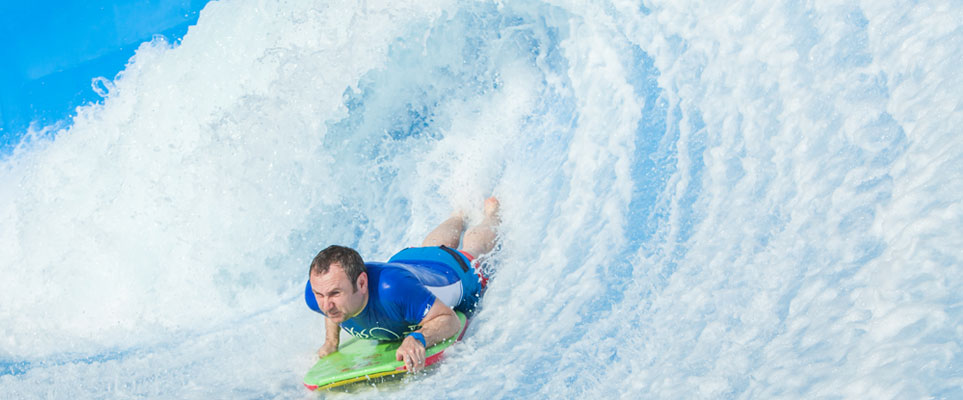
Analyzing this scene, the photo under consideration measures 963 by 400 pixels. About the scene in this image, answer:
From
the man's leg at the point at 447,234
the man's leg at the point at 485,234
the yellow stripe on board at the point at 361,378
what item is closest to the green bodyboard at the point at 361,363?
the yellow stripe on board at the point at 361,378

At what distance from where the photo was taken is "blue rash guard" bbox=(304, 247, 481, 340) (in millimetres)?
2998

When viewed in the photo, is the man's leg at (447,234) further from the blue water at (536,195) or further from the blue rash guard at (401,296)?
the blue rash guard at (401,296)

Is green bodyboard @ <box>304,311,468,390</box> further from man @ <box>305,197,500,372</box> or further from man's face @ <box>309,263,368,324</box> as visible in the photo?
man's face @ <box>309,263,368,324</box>

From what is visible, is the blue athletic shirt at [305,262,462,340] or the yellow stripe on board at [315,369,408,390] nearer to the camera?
the yellow stripe on board at [315,369,408,390]

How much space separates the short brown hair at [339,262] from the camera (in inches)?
112

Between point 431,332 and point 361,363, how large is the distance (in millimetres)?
319

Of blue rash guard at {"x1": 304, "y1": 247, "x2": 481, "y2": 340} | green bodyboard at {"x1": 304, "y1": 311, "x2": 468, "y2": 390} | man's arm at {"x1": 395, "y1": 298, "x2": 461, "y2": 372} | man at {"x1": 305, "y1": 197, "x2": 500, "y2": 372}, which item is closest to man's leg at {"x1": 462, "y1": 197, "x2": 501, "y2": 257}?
man at {"x1": 305, "y1": 197, "x2": 500, "y2": 372}

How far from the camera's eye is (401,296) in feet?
9.85

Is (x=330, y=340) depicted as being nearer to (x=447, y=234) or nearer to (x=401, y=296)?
(x=401, y=296)

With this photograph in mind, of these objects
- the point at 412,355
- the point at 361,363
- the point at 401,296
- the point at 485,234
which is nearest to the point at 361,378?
the point at 361,363

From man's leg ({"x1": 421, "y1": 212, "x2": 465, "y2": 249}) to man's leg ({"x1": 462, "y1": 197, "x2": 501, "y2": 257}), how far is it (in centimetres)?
11

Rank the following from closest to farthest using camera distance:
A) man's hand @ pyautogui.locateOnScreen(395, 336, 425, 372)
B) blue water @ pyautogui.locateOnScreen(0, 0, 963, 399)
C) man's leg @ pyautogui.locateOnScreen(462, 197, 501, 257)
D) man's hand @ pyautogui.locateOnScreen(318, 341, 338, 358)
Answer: blue water @ pyautogui.locateOnScreen(0, 0, 963, 399) → man's hand @ pyautogui.locateOnScreen(395, 336, 425, 372) → man's hand @ pyautogui.locateOnScreen(318, 341, 338, 358) → man's leg @ pyautogui.locateOnScreen(462, 197, 501, 257)

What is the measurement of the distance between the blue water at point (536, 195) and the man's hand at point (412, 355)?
88 millimetres

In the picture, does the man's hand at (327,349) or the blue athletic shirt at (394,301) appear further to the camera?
the man's hand at (327,349)
